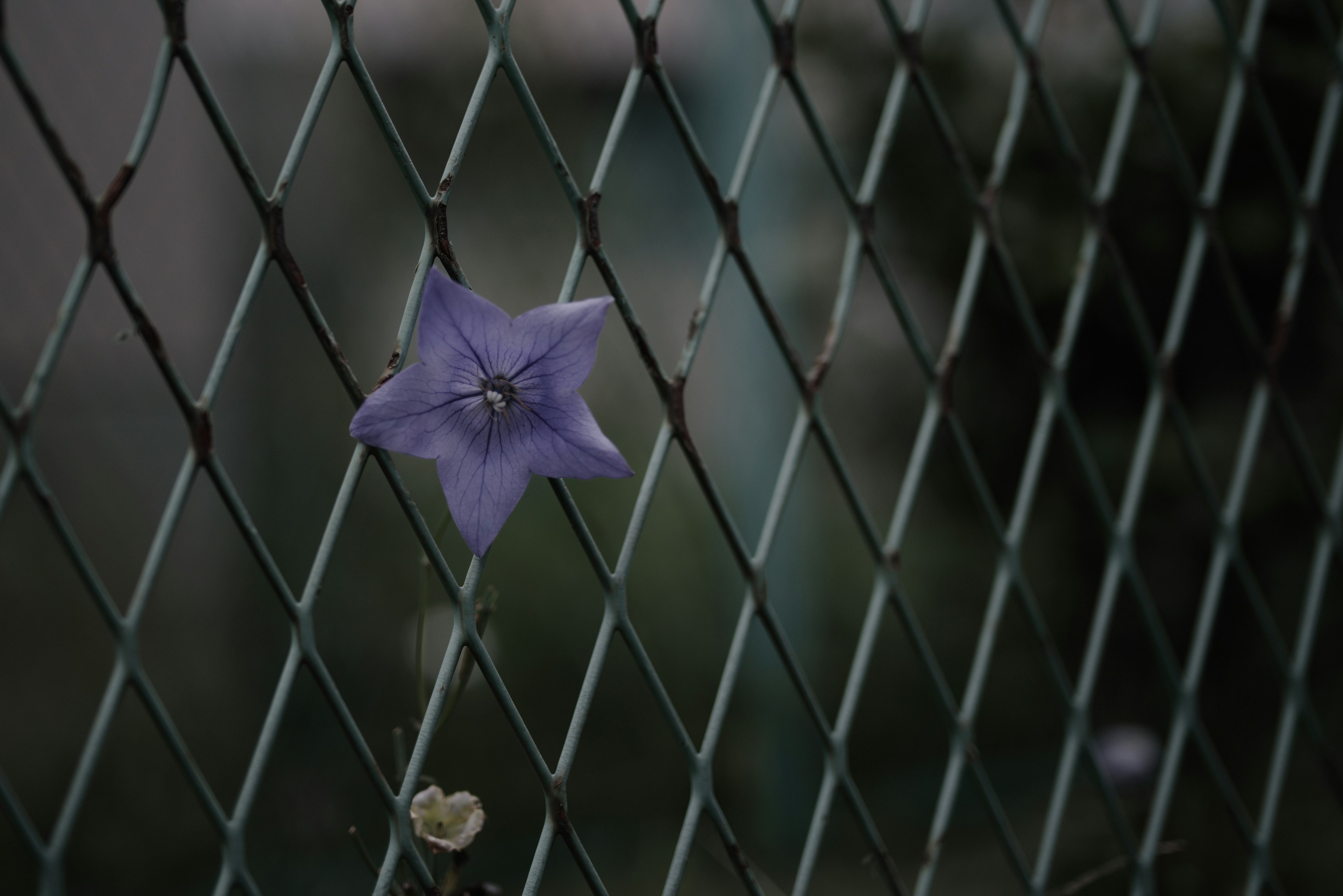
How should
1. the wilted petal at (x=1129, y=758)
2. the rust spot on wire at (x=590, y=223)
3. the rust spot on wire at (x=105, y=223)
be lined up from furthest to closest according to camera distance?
the wilted petal at (x=1129, y=758)
the rust spot on wire at (x=590, y=223)
the rust spot on wire at (x=105, y=223)

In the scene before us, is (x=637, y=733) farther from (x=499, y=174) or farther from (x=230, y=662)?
(x=499, y=174)

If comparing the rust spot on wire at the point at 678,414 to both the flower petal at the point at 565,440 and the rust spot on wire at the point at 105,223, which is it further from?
the rust spot on wire at the point at 105,223

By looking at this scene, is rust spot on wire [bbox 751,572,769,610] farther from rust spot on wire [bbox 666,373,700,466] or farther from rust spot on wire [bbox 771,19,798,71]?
rust spot on wire [bbox 771,19,798,71]

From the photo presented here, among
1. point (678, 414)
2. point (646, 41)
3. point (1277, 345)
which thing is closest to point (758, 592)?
point (678, 414)

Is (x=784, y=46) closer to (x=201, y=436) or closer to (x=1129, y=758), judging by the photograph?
(x=201, y=436)

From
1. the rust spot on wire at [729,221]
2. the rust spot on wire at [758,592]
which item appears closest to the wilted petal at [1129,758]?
the rust spot on wire at [758,592]

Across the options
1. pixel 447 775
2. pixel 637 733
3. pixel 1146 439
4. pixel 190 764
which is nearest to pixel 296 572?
pixel 447 775
